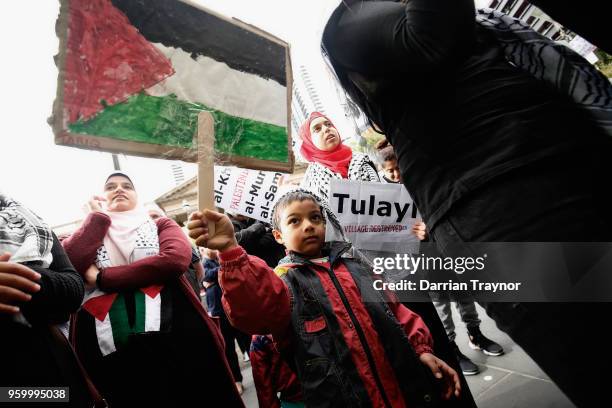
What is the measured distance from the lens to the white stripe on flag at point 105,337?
1.71 meters

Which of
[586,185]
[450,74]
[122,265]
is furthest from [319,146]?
[586,185]

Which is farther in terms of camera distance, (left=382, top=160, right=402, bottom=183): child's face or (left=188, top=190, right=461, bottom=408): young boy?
(left=382, top=160, right=402, bottom=183): child's face

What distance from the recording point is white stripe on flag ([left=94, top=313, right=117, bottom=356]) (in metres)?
1.71

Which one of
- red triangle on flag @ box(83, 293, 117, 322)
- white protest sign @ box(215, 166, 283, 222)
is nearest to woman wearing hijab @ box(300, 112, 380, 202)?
white protest sign @ box(215, 166, 283, 222)

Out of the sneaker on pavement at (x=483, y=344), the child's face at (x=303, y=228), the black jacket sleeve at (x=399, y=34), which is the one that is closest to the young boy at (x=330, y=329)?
the child's face at (x=303, y=228)

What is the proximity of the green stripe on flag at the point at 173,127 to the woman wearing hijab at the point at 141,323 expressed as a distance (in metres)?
0.96

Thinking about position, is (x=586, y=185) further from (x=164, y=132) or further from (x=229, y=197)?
(x=229, y=197)

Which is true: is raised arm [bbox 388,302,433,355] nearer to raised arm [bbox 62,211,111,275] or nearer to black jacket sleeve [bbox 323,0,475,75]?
black jacket sleeve [bbox 323,0,475,75]

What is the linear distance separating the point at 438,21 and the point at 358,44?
218mm

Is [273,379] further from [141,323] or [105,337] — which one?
[105,337]

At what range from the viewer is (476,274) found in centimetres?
92

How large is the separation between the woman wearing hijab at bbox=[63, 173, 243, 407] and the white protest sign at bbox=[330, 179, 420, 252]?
41.0 inches

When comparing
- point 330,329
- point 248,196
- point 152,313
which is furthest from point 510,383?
point 248,196

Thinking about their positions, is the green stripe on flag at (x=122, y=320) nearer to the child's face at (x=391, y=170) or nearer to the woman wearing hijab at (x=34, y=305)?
the woman wearing hijab at (x=34, y=305)
